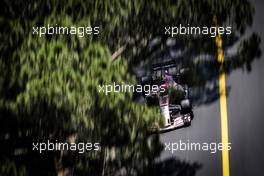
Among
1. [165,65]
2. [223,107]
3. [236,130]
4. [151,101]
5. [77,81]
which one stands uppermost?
[165,65]

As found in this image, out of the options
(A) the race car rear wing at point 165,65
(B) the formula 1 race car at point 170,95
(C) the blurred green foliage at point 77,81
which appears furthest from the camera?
(A) the race car rear wing at point 165,65

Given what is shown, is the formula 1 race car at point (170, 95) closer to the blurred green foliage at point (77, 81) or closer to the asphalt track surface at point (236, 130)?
the asphalt track surface at point (236, 130)

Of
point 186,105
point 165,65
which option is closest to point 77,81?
point 165,65

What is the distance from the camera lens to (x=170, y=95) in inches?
245

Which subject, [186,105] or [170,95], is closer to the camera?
[170,95]

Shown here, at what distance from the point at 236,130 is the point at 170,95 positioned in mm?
1263

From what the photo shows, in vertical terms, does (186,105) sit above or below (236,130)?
above

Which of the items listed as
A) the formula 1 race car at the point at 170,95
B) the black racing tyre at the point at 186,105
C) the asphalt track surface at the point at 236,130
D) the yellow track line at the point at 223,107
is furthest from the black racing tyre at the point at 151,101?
the yellow track line at the point at 223,107

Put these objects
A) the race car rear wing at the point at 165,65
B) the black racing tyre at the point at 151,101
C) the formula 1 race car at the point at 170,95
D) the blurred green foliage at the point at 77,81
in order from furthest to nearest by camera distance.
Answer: the race car rear wing at the point at 165,65 < the formula 1 race car at the point at 170,95 < the black racing tyre at the point at 151,101 < the blurred green foliage at the point at 77,81

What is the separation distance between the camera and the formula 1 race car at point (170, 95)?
6.17m

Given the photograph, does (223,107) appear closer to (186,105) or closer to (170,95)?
(186,105)

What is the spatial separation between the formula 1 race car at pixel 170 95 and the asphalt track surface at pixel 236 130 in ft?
0.47

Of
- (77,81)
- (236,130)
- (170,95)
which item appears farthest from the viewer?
(236,130)

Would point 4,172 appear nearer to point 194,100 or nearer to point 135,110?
point 135,110
